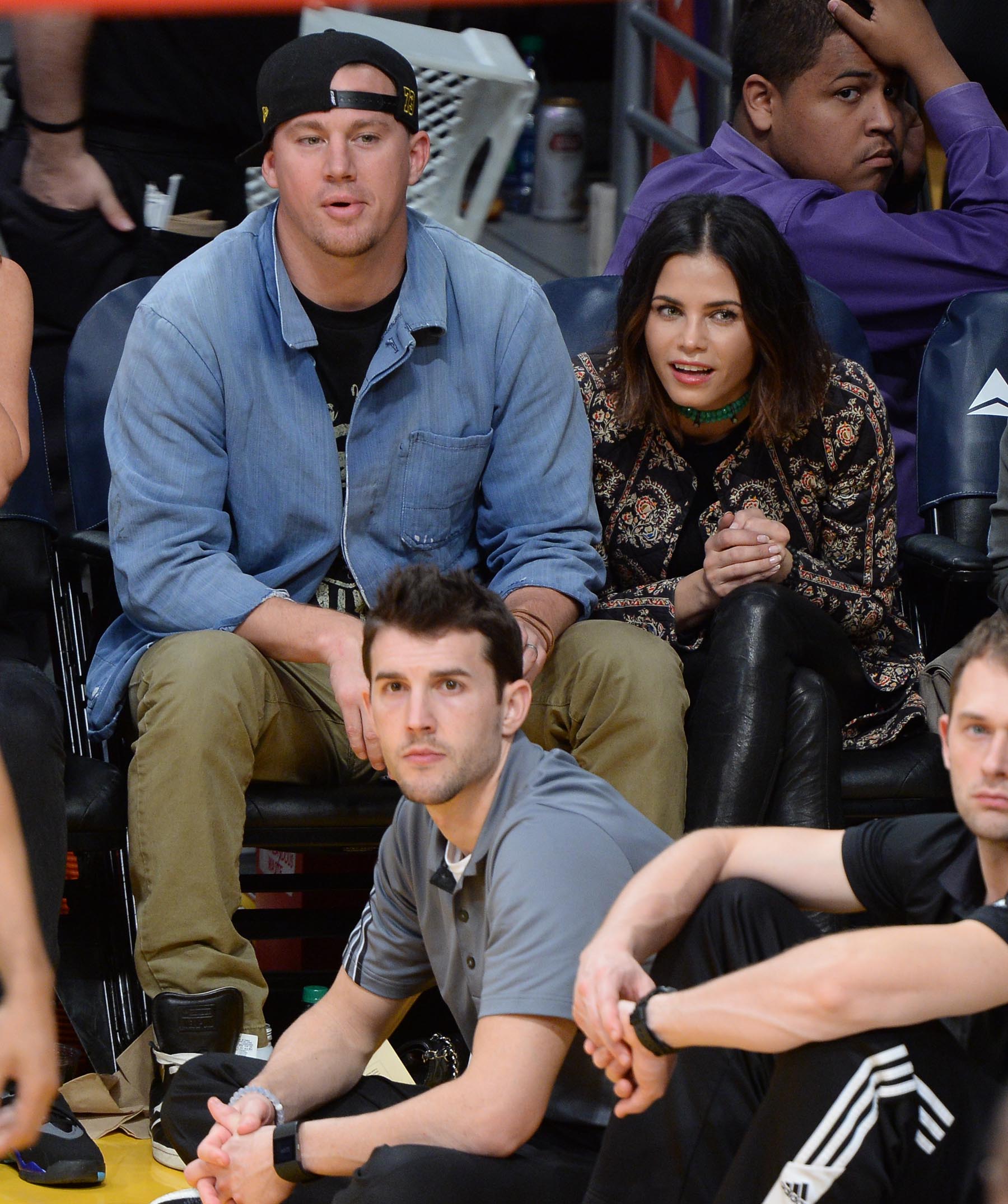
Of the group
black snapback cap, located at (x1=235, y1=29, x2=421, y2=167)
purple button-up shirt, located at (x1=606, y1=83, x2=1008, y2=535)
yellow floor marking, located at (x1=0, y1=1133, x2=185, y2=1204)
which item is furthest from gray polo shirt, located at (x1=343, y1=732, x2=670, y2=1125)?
purple button-up shirt, located at (x1=606, y1=83, x2=1008, y2=535)

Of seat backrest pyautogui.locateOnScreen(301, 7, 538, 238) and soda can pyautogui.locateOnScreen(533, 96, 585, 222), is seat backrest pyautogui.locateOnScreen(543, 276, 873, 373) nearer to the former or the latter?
seat backrest pyautogui.locateOnScreen(301, 7, 538, 238)

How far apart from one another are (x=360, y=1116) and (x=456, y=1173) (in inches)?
6.2

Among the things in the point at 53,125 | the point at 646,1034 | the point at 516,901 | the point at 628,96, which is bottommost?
the point at 646,1034

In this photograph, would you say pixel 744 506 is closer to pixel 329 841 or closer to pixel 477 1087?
pixel 329 841

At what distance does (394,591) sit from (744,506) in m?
0.93

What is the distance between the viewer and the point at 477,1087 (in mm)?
1837

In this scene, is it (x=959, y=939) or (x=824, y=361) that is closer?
(x=959, y=939)

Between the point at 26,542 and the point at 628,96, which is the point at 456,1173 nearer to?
the point at 26,542

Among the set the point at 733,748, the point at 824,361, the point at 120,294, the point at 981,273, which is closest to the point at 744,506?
the point at 824,361

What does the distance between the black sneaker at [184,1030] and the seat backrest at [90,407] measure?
2.81 ft

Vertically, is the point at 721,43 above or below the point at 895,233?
above

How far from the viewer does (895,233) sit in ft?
10.7

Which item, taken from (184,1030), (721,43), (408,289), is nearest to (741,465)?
(408,289)

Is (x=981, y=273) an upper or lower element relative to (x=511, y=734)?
upper
